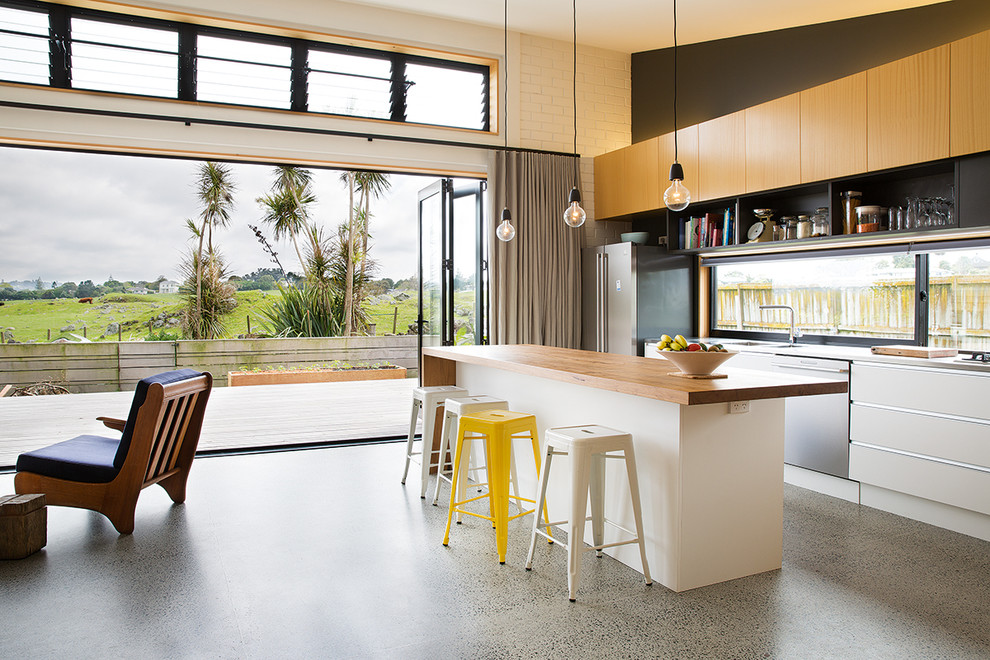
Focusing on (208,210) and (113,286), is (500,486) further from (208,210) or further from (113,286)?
(113,286)

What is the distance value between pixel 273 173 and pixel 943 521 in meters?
9.44

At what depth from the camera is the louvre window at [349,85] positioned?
5348mm

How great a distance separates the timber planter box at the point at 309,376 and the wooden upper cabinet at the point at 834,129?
6.94 metres

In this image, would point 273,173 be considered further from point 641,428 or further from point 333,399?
point 641,428

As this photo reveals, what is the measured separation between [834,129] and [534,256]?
8.85 feet

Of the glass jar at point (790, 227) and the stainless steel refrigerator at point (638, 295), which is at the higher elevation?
the glass jar at point (790, 227)

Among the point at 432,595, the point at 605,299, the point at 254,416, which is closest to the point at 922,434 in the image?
the point at 432,595

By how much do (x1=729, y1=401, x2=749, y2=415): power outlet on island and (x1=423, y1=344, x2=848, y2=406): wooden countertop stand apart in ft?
0.33

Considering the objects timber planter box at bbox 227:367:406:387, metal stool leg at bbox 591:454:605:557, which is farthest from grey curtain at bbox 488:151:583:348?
timber planter box at bbox 227:367:406:387

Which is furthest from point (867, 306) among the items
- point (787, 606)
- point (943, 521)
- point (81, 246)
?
point (81, 246)

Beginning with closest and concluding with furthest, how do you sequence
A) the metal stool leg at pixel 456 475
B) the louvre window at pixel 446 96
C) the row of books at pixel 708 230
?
the metal stool leg at pixel 456 475 < the row of books at pixel 708 230 < the louvre window at pixel 446 96

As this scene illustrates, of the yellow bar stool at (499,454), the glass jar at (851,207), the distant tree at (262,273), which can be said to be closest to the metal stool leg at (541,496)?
the yellow bar stool at (499,454)

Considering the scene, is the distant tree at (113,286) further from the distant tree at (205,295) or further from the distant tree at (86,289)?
the distant tree at (205,295)

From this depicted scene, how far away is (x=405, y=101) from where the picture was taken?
5633 mm
